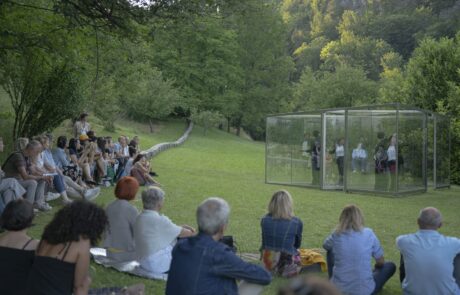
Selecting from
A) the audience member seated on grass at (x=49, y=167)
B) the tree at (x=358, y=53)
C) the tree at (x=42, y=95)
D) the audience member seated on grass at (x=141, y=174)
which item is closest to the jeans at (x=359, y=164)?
the audience member seated on grass at (x=141, y=174)

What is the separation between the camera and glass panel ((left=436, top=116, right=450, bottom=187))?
68.8 ft

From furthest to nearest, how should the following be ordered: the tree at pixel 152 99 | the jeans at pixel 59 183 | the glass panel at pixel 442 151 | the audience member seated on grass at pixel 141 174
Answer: the tree at pixel 152 99 → the glass panel at pixel 442 151 → the audience member seated on grass at pixel 141 174 → the jeans at pixel 59 183

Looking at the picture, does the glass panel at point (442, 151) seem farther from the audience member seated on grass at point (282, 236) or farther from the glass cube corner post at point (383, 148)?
the audience member seated on grass at point (282, 236)

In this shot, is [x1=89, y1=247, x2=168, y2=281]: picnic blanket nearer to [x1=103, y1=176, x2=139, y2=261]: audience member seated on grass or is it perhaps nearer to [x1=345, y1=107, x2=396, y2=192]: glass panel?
[x1=103, y1=176, x2=139, y2=261]: audience member seated on grass

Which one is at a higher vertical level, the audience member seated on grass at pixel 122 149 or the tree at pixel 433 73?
the tree at pixel 433 73

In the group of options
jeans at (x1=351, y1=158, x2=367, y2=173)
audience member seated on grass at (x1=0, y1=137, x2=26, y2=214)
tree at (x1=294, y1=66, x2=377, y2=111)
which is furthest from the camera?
tree at (x1=294, y1=66, x2=377, y2=111)

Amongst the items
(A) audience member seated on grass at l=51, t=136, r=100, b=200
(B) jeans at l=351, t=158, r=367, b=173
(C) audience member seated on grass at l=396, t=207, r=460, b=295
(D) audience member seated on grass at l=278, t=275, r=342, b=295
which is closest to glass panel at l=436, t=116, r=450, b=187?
(B) jeans at l=351, t=158, r=367, b=173

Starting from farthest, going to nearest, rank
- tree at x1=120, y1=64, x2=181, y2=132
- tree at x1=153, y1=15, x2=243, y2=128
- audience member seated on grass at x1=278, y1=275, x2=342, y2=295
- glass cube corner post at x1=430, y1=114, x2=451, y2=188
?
1. tree at x1=153, y1=15, x2=243, y2=128
2. tree at x1=120, y1=64, x2=181, y2=132
3. glass cube corner post at x1=430, y1=114, x2=451, y2=188
4. audience member seated on grass at x1=278, y1=275, x2=342, y2=295

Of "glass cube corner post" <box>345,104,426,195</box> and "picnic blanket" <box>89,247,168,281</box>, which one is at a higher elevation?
"glass cube corner post" <box>345,104,426,195</box>

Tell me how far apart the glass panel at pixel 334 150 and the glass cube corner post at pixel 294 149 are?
13.2 inches

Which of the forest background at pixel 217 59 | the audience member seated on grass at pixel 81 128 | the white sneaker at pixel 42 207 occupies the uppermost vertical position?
the forest background at pixel 217 59

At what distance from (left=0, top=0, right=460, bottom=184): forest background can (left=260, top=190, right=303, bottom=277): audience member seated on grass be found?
340 cm

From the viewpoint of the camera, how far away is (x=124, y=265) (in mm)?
7039

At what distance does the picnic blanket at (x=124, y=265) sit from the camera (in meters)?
6.80
